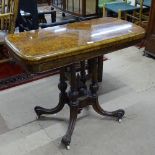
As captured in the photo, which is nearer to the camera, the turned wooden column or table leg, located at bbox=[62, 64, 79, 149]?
table leg, located at bbox=[62, 64, 79, 149]

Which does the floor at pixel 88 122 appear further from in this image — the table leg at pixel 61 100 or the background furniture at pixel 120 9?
the background furniture at pixel 120 9

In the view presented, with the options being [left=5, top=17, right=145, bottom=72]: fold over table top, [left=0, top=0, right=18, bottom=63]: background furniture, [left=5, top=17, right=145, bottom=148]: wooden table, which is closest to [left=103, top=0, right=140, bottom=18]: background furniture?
[left=0, top=0, right=18, bottom=63]: background furniture

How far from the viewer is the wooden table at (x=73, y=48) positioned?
1.56 meters

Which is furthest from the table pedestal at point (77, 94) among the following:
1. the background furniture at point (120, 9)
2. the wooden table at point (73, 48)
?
the background furniture at point (120, 9)

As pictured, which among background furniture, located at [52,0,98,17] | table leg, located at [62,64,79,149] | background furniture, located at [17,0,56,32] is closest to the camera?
table leg, located at [62,64,79,149]

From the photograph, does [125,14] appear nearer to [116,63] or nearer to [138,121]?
[116,63]

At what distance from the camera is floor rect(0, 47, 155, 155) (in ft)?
6.40

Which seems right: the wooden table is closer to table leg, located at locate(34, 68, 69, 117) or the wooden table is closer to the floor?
table leg, located at locate(34, 68, 69, 117)

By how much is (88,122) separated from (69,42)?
821 mm

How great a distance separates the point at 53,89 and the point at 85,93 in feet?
2.51

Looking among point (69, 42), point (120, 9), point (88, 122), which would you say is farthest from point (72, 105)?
point (120, 9)

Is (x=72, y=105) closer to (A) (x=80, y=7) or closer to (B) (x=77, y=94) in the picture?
(B) (x=77, y=94)

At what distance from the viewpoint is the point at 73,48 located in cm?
160

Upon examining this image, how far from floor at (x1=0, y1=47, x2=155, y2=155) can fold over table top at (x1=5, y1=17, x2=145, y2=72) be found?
0.69 metres
